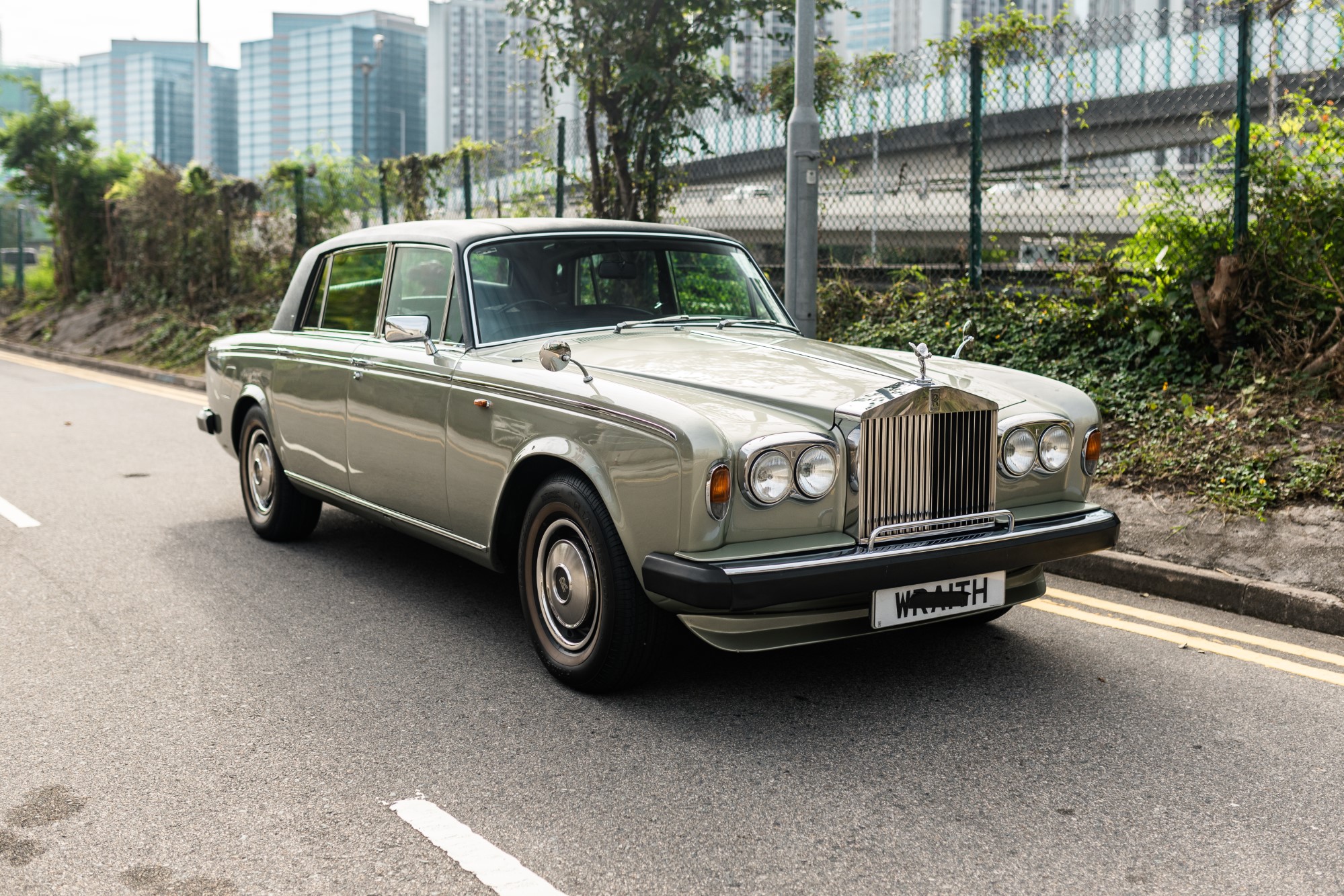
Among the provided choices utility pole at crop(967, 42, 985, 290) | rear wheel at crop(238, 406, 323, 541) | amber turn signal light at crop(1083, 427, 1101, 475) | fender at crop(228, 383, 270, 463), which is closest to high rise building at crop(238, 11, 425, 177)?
utility pole at crop(967, 42, 985, 290)

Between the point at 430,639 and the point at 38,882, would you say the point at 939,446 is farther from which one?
the point at 38,882

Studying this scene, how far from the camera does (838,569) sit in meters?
3.79

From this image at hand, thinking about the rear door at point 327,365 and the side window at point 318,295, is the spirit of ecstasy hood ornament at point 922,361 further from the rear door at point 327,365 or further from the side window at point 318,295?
the side window at point 318,295

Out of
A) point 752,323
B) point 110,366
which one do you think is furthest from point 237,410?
point 110,366

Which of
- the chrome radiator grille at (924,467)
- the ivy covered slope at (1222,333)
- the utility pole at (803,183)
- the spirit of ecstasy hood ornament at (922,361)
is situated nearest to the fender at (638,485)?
the chrome radiator grille at (924,467)

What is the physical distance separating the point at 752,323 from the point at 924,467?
5.33ft

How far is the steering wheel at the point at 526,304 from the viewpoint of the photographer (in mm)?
5102

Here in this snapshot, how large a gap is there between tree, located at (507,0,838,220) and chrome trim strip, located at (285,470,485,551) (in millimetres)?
6649

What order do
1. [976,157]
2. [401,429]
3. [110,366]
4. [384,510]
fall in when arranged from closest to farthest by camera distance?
1. [401,429]
2. [384,510]
3. [976,157]
4. [110,366]

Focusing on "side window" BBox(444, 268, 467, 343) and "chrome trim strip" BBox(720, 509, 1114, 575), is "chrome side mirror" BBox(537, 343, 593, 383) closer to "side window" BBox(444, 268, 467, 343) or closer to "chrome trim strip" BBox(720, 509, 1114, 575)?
"side window" BBox(444, 268, 467, 343)

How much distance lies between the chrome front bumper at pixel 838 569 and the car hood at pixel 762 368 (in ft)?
1.56

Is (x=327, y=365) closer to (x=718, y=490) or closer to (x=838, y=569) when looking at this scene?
(x=718, y=490)

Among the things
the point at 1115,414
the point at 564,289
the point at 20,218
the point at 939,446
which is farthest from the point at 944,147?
the point at 20,218

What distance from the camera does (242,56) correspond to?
161 meters
